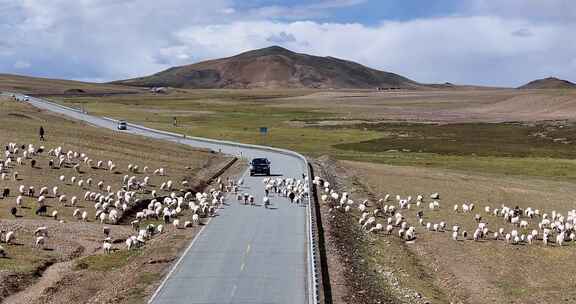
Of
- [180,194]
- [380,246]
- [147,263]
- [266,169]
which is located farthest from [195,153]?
[147,263]

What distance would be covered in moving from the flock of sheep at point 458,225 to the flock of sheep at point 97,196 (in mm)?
10919

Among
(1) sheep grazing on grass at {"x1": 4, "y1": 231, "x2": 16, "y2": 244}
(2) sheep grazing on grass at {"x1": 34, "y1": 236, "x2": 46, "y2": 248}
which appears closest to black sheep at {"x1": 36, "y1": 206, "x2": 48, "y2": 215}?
(1) sheep grazing on grass at {"x1": 4, "y1": 231, "x2": 16, "y2": 244}

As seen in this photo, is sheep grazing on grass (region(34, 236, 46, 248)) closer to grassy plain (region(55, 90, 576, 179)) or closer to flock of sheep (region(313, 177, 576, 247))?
flock of sheep (region(313, 177, 576, 247))

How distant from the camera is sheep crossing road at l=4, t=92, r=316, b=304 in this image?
31.3m

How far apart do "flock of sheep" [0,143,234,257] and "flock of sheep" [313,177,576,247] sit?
1092 cm

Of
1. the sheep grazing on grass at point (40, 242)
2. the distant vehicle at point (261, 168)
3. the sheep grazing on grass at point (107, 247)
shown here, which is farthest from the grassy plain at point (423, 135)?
the sheep grazing on grass at point (40, 242)

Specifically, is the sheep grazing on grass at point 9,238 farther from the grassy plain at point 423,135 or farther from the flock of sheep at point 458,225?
the grassy plain at point 423,135

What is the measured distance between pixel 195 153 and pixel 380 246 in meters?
47.6

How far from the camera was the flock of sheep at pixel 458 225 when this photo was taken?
49.2m

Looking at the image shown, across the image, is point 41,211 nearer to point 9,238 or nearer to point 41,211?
point 41,211

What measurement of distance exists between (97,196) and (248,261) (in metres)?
20.9

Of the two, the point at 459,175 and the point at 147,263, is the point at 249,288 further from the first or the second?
the point at 459,175

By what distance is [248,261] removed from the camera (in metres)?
37.2

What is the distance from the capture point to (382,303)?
3366cm
